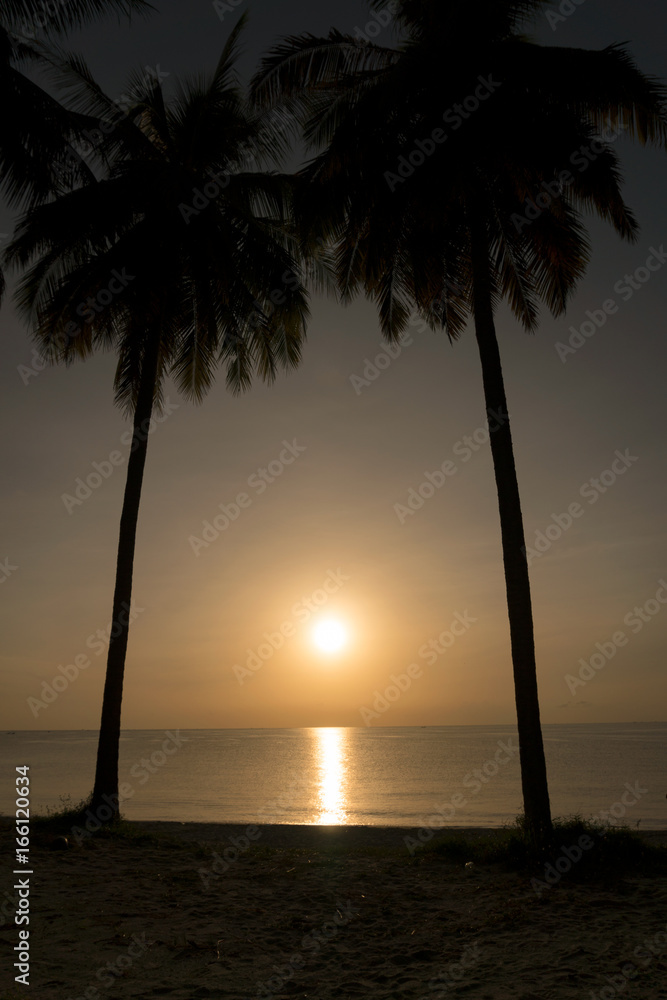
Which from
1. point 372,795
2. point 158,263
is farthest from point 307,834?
point 372,795

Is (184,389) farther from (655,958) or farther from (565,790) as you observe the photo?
(565,790)

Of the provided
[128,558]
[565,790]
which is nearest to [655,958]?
[128,558]

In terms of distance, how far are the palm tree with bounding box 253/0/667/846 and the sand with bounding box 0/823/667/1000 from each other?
2.18 metres

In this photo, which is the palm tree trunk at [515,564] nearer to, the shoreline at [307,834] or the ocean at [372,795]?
the shoreline at [307,834]

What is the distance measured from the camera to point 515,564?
463 inches

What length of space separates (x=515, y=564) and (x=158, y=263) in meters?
9.93

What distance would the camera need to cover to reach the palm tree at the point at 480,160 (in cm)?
1165

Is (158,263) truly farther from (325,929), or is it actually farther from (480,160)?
(325,929)

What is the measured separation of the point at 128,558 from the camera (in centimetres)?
1473

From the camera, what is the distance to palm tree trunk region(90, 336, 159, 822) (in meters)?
13.9

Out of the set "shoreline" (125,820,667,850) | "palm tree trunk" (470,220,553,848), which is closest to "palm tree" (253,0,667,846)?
"palm tree trunk" (470,220,553,848)

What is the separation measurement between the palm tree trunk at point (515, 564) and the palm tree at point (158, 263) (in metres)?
4.99

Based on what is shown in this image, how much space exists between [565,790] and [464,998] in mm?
35906

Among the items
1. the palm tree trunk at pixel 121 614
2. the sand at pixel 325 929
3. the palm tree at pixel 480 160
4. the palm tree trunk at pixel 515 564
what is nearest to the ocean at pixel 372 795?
the palm tree trunk at pixel 121 614
